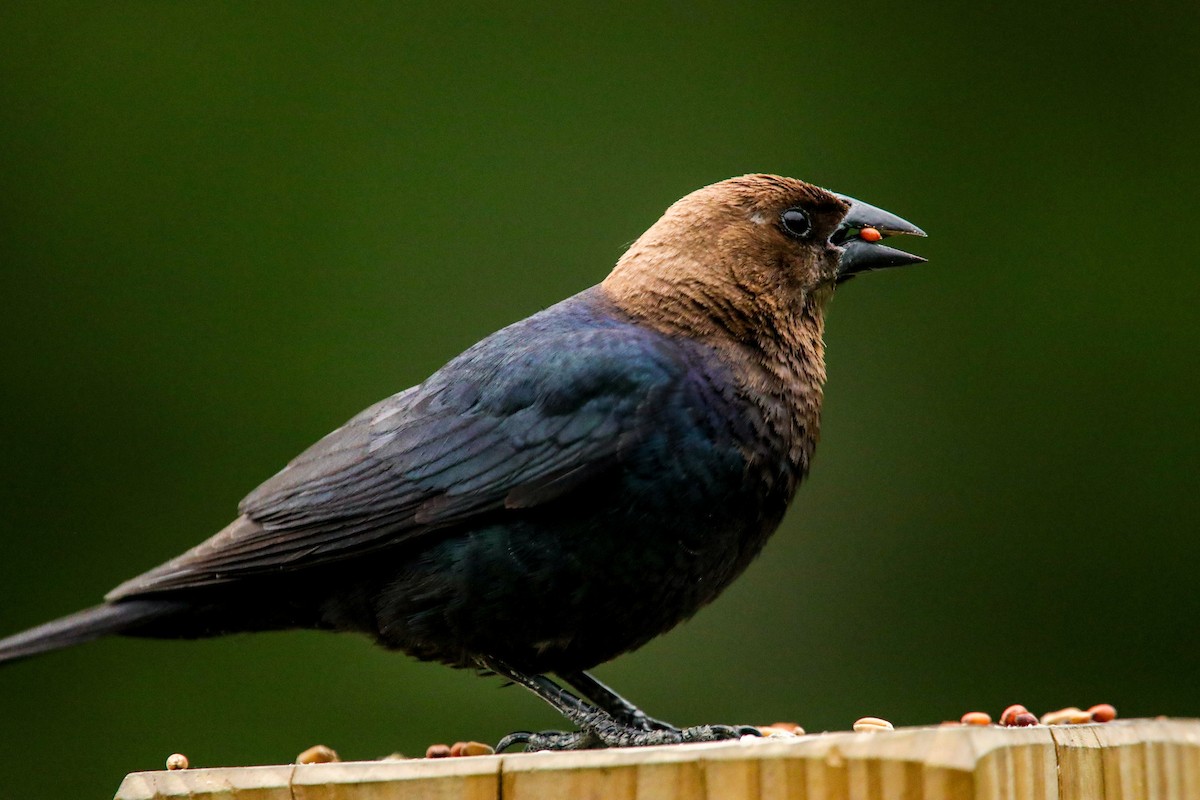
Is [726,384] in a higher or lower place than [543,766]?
Answer: higher

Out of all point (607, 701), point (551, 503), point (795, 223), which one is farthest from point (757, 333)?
point (607, 701)

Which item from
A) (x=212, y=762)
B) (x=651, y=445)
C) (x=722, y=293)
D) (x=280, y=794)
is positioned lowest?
(x=212, y=762)

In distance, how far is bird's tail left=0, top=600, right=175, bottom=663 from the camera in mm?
2811

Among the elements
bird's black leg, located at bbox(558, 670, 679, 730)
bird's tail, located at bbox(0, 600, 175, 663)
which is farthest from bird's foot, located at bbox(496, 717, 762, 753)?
bird's tail, located at bbox(0, 600, 175, 663)

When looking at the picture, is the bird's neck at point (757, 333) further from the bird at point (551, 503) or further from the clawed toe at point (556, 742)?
the clawed toe at point (556, 742)

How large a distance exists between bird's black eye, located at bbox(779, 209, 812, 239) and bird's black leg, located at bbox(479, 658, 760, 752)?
43.2 inches

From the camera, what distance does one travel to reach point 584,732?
8.60 feet

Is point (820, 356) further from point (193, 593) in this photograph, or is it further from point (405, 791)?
point (405, 791)

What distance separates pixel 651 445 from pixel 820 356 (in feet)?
1.80

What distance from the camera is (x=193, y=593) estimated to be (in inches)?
112

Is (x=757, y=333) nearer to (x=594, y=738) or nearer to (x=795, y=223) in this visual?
(x=795, y=223)

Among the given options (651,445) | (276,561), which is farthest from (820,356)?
(276,561)

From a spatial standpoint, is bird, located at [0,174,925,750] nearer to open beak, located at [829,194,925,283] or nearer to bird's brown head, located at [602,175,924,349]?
bird's brown head, located at [602,175,924,349]

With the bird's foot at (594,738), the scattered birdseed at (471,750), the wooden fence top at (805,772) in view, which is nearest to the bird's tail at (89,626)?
the scattered birdseed at (471,750)
